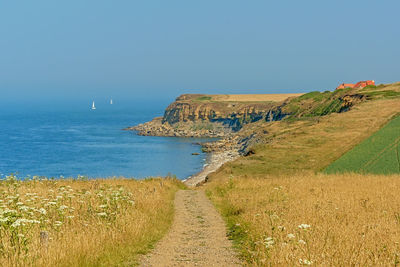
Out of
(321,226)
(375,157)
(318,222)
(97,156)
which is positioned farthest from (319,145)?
(97,156)

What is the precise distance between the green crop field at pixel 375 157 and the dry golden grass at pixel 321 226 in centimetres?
1528

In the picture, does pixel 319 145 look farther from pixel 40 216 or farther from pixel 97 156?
pixel 97 156

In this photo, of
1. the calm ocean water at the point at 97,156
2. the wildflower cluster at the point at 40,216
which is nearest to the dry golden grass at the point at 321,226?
the wildflower cluster at the point at 40,216

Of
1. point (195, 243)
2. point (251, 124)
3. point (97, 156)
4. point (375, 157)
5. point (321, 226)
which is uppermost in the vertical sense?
point (321, 226)

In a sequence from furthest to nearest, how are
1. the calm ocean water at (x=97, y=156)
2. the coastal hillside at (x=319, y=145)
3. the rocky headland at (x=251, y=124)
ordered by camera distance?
the calm ocean water at (x=97, y=156), the rocky headland at (x=251, y=124), the coastal hillside at (x=319, y=145)

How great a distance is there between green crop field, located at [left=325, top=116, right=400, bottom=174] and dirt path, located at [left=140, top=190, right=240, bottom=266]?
2174 centimetres

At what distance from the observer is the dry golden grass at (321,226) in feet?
26.9

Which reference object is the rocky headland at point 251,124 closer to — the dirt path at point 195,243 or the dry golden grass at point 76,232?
the dirt path at point 195,243

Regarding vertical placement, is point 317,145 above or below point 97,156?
above

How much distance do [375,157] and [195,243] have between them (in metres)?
31.7

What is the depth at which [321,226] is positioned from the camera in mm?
11211

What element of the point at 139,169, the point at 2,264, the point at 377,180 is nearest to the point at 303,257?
the point at 2,264

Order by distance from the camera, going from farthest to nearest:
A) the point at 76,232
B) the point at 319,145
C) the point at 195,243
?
1. the point at 319,145
2. the point at 195,243
3. the point at 76,232

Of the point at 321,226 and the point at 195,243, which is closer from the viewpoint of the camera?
the point at 321,226
